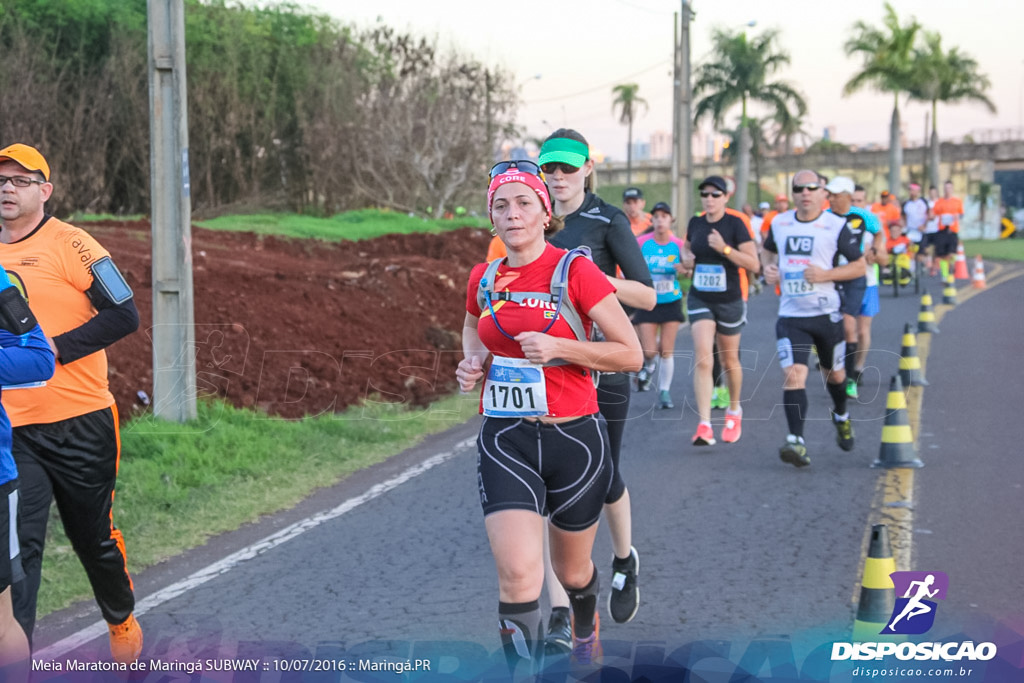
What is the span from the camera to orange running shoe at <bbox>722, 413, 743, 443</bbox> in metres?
10.1

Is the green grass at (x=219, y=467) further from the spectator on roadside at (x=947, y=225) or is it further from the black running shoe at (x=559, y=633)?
the spectator on roadside at (x=947, y=225)

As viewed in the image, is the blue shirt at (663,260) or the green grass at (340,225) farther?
the green grass at (340,225)

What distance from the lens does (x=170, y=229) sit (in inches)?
A: 405

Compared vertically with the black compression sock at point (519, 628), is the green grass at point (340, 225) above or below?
above

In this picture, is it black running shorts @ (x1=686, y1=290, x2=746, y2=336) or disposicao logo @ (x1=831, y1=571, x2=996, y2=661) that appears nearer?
disposicao logo @ (x1=831, y1=571, x2=996, y2=661)

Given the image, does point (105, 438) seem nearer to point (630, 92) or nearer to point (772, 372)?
point (772, 372)

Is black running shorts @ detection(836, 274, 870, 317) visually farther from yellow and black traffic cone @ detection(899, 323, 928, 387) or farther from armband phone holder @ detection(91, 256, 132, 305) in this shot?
armband phone holder @ detection(91, 256, 132, 305)

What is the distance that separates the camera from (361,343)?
14.6 metres

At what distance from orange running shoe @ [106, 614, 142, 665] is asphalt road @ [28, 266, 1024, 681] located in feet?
0.42

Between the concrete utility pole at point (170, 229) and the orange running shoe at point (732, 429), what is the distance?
4548 millimetres

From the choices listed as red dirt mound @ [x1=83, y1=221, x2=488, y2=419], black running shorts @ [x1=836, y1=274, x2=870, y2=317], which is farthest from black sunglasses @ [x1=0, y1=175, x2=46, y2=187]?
black running shorts @ [x1=836, y1=274, x2=870, y2=317]

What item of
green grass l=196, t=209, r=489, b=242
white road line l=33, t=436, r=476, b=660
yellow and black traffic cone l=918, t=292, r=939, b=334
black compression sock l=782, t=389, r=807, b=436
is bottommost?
white road line l=33, t=436, r=476, b=660

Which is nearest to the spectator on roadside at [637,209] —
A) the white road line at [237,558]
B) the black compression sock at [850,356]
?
the black compression sock at [850,356]

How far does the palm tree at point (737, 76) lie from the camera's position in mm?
61969
